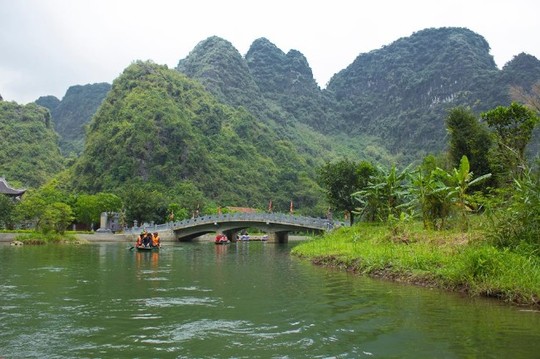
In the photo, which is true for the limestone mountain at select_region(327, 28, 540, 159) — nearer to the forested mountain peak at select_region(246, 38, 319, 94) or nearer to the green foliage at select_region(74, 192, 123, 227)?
the forested mountain peak at select_region(246, 38, 319, 94)

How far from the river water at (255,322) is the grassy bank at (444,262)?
0.52 metres

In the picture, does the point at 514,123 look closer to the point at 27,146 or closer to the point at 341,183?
the point at 341,183

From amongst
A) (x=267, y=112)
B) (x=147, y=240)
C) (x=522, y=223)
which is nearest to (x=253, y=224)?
(x=147, y=240)

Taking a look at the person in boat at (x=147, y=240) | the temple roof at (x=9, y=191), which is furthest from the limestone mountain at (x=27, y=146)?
the person in boat at (x=147, y=240)

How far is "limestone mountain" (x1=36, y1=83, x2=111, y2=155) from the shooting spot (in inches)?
6098

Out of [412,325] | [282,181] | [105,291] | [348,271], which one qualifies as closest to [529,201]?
[412,325]

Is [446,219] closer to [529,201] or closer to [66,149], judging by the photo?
[529,201]

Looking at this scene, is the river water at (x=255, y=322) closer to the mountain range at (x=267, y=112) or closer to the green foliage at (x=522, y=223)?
the green foliage at (x=522, y=223)

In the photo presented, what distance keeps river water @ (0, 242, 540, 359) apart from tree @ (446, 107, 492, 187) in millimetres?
18765

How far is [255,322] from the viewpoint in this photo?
8703 mm

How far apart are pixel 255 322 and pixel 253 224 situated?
4068 cm

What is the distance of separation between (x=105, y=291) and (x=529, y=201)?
35.5 ft

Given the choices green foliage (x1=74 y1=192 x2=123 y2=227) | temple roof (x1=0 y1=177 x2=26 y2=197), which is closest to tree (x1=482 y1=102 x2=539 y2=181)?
green foliage (x1=74 y1=192 x2=123 y2=227)

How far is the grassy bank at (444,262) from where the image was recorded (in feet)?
34.7
